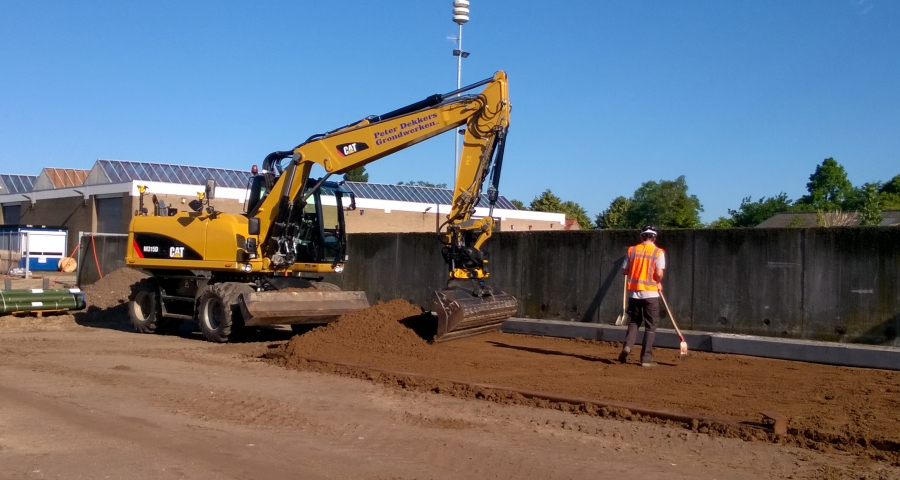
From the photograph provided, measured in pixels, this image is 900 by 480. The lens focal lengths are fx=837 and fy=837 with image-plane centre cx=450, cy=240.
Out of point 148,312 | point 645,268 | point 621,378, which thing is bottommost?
point 621,378

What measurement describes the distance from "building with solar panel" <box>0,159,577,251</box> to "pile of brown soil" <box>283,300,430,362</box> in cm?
1841

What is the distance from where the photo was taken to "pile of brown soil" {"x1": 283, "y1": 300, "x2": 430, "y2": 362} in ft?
38.5

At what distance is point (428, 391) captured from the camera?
928 cm

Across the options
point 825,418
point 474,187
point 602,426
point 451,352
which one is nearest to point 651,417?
point 602,426

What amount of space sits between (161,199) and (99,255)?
4.95 metres

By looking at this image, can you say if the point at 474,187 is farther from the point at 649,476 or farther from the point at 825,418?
the point at 649,476

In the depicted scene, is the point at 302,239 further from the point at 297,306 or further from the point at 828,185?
the point at 828,185

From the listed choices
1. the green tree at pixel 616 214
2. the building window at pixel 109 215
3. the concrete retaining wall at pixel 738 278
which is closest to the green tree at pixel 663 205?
the green tree at pixel 616 214

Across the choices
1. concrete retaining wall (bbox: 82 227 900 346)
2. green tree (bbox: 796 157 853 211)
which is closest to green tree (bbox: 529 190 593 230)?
green tree (bbox: 796 157 853 211)

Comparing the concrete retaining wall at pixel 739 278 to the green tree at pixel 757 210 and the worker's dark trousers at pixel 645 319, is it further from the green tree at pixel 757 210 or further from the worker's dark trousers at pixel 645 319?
the green tree at pixel 757 210

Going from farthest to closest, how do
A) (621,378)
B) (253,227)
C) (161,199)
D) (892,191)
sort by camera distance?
(892,191), (161,199), (253,227), (621,378)

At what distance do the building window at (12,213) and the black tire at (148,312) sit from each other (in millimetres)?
30567

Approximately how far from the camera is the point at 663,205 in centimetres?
4700

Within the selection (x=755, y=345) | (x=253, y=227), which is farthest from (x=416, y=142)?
(x=755, y=345)
